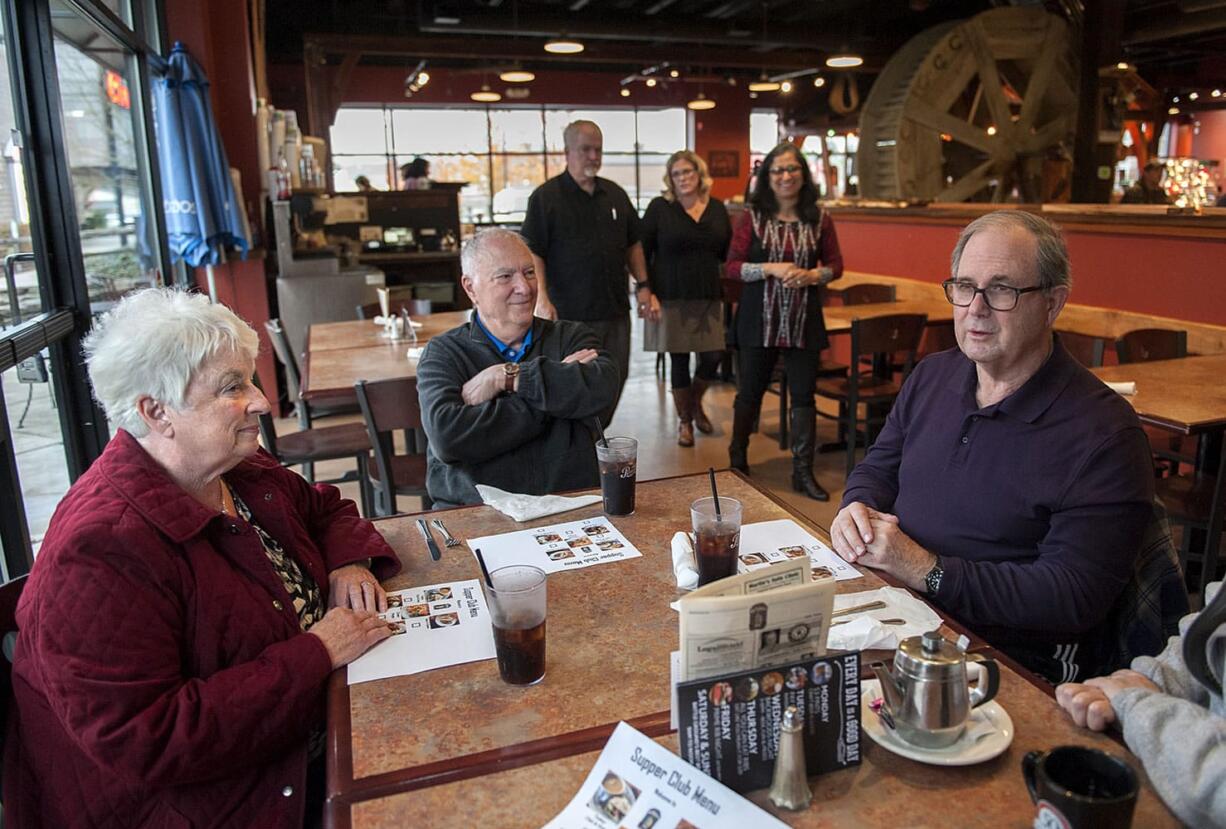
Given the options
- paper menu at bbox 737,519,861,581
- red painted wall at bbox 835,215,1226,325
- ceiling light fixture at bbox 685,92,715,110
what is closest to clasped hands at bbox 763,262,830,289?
red painted wall at bbox 835,215,1226,325

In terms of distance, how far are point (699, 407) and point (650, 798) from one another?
4.56 meters

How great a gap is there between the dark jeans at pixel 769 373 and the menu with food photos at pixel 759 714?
3356 mm

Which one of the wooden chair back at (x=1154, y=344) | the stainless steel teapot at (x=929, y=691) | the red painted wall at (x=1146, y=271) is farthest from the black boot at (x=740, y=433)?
the stainless steel teapot at (x=929, y=691)

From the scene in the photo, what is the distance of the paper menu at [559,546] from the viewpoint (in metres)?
1.67

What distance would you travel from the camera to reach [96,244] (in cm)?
386

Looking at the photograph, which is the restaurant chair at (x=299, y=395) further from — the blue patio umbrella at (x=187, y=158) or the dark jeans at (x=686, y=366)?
the dark jeans at (x=686, y=366)

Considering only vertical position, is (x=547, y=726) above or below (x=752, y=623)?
below

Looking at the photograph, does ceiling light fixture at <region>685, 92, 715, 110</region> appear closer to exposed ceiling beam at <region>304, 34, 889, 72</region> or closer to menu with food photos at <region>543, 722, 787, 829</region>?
exposed ceiling beam at <region>304, 34, 889, 72</region>

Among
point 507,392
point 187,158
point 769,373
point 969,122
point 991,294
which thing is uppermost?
point 969,122

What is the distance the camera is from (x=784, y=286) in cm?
414

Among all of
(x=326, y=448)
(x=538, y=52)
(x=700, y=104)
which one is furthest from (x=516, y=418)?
(x=700, y=104)

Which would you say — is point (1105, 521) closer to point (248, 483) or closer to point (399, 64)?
point (248, 483)

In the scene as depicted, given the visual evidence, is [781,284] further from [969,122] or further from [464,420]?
[969,122]

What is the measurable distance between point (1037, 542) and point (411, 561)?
1.16 metres
